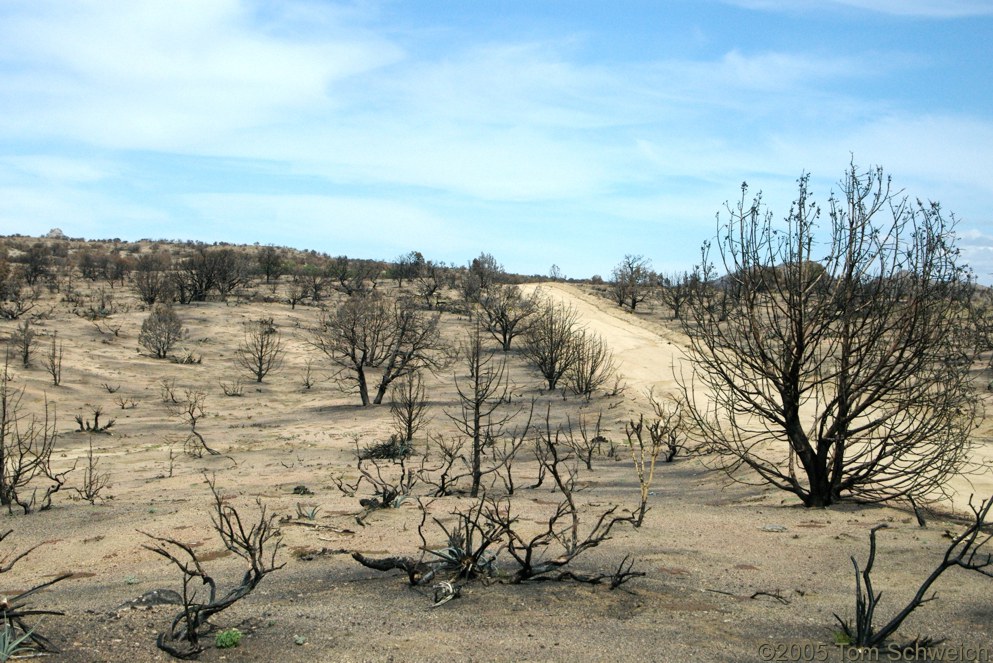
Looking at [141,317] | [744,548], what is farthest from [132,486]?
[141,317]

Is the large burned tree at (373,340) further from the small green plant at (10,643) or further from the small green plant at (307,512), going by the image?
the small green plant at (10,643)

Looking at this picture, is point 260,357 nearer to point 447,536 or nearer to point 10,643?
point 447,536

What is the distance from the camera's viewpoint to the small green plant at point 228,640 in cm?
403

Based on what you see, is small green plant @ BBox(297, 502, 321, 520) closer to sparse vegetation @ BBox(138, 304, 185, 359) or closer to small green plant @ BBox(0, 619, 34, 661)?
small green plant @ BBox(0, 619, 34, 661)

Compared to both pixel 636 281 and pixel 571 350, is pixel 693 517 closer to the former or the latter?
pixel 571 350

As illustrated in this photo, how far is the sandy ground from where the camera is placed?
4.07 metres

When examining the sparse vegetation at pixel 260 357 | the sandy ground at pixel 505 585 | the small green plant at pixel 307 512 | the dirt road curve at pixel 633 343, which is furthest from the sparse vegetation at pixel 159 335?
the small green plant at pixel 307 512

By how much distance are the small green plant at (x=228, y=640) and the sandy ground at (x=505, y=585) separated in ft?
0.15

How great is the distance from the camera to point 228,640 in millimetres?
4055

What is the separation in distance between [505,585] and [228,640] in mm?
1794

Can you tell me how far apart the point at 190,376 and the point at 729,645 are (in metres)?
23.0

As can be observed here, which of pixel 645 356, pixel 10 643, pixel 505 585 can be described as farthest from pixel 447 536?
pixel 645 356

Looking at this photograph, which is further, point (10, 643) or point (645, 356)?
point (645, 356)

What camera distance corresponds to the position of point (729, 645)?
4.05m
